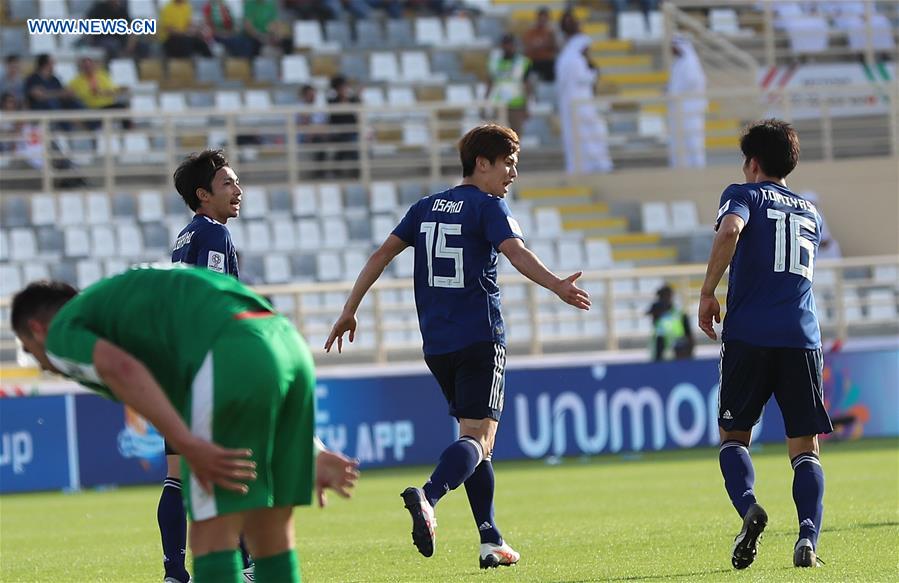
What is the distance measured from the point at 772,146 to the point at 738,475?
1570 millimetres

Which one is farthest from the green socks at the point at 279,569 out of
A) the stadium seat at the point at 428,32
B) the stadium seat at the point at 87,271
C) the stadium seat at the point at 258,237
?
the stadium seat at the point at 428,32

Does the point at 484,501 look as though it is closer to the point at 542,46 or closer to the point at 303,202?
the point at 303,202

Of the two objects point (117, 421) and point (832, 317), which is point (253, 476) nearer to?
point (117, 421)

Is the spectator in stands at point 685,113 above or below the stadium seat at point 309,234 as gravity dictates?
above

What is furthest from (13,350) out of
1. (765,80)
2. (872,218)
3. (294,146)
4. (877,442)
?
(765,80)

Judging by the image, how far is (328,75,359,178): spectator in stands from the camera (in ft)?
84.4

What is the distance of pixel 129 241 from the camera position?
900 inches

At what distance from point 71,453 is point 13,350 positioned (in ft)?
11.0

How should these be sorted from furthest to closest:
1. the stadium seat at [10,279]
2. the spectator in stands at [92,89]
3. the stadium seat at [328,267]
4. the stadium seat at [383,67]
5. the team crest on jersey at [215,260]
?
the stadium seat at [383,67] → the spectator in stands at [92,89] → the stadium seat at [328,267] → the stadium seat at [10,279] → the team crest on jersey at [215,260]

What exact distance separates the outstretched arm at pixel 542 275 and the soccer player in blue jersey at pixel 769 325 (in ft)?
2.32

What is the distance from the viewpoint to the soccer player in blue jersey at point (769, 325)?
8.23m

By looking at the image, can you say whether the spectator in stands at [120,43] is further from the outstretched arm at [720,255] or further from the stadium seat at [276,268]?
the outstretched arm at [720,255]

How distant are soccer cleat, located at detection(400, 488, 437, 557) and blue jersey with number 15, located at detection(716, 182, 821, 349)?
170 centimetres

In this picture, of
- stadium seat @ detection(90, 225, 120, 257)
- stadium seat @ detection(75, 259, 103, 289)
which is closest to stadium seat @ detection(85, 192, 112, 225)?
stadium seat @ detection(90, 225, 120, 257)
